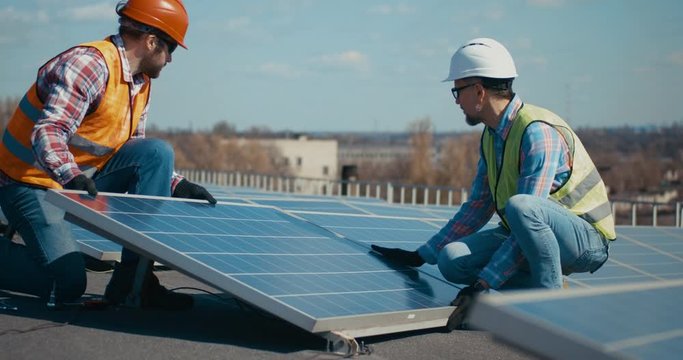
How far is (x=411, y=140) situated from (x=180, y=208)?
338 feet

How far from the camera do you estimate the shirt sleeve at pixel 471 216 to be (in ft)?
21.4

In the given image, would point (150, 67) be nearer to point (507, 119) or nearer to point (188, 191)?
point (188, 191)

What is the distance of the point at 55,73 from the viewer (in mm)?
5789

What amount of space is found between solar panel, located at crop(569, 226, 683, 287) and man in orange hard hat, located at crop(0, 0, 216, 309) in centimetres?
322

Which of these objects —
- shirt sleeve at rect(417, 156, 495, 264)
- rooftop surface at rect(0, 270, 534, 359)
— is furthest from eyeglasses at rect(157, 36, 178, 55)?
shirt sleeve at rect(417, 156, 495, 264)

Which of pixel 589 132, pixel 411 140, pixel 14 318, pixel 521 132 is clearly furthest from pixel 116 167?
pixel 589 132

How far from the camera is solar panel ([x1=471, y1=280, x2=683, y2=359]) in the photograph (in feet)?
8.33

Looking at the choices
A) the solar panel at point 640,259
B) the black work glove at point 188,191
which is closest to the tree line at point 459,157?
the solar panel at point 640,259

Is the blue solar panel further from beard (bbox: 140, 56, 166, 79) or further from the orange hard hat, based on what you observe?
the orange hard hat

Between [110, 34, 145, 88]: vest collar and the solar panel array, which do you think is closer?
the solar panel array

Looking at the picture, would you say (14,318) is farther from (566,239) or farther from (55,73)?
(566,239)

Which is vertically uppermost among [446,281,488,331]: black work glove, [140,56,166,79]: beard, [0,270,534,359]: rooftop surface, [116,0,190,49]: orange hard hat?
[116,0,190,49]: orange hard hat

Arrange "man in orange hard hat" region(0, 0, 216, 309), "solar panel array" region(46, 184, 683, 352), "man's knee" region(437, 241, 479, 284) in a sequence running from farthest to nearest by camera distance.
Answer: "man's knee" region(437, 241, 479, 284) → "man in orange hard hat" region(0, 0, 216, 309) → "solar panel array" region(46, 184, 683, 352)

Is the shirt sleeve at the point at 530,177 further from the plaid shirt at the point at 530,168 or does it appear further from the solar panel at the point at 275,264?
the solar panel at the point at 275,264
